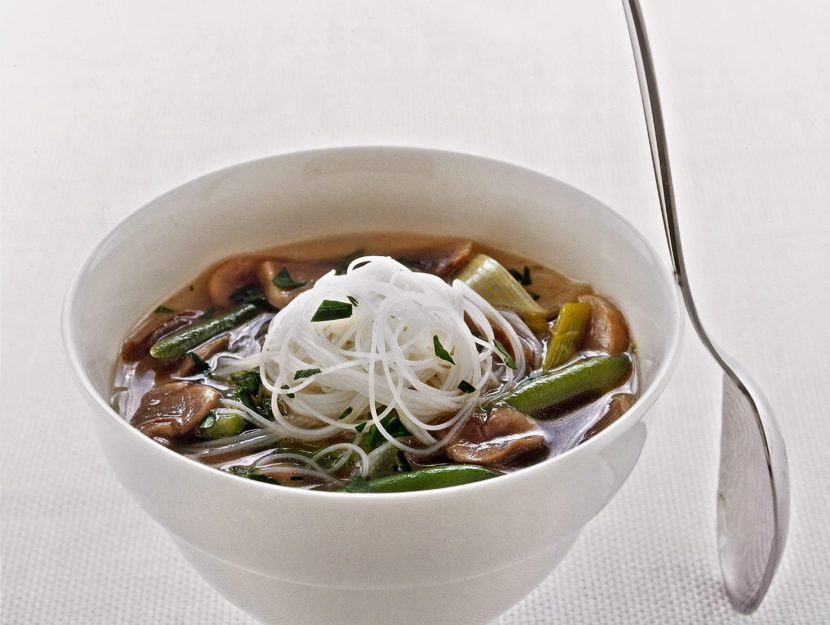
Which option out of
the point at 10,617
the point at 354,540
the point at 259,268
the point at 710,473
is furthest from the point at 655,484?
the point at 10,617

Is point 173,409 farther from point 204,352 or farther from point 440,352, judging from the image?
point 440,352

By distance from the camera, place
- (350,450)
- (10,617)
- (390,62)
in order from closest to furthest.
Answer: (350,450), (10,617), (390,62)

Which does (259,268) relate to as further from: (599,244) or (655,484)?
(655,484)

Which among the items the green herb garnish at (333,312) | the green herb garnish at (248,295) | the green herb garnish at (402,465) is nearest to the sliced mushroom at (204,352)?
the green herb garnish at (248,295)

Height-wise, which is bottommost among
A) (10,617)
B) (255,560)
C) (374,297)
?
(10,617)

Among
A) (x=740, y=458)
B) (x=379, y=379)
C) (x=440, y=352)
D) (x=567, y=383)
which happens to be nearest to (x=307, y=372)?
(x=379, y=379)

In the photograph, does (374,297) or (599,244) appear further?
(599,244)

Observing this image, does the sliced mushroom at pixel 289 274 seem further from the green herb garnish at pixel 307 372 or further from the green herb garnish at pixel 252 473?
the green herb garnish at pixel 252 473

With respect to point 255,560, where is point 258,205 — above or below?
above
